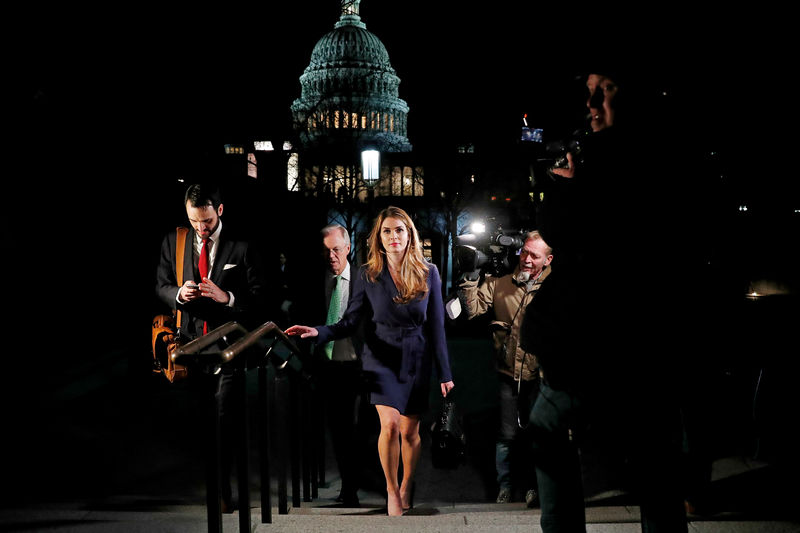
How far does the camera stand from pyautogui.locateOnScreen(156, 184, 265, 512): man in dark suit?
3859mm

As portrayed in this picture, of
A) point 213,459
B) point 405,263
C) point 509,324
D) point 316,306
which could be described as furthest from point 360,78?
point 213,459

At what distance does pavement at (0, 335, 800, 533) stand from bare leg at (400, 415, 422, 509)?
0.12 meters

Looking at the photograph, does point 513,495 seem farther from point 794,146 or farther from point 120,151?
point 794,146

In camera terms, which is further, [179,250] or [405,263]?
[179,250]

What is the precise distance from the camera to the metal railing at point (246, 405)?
7.48 ft

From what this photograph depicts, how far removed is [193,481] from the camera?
15.9 ft

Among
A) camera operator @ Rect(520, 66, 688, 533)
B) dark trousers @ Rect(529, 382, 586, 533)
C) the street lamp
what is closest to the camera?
camera operator @ Rect(520, 66, 688, 533)

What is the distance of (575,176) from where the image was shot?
189 centimetres

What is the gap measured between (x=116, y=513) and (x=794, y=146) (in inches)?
651

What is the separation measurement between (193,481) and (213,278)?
1.95m

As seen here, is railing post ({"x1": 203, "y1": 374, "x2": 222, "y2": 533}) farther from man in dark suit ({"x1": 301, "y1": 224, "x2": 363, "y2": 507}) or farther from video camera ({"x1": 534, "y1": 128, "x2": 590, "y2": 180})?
man in dark suit ({"x1": 301, "y1": 224, "x2": 363, "y2": 507})

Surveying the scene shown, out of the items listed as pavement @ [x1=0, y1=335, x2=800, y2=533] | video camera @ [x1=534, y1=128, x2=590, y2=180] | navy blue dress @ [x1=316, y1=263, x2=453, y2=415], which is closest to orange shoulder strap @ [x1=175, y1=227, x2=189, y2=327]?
navy blue dress @ [x1=316, y1=263, x2=453, y2=415]

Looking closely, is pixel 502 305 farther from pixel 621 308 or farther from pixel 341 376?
pixel 621 308

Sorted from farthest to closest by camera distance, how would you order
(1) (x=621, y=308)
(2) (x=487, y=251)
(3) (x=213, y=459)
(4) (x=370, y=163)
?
(4) (x=370, y=163) → (2) (x=487, y=251) → (3) (x=213, y=459) → (1) (x=621, y=308)
